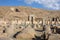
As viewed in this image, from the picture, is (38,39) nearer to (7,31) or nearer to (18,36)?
(18,36)

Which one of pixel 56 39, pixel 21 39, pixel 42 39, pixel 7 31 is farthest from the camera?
pixel 7 31

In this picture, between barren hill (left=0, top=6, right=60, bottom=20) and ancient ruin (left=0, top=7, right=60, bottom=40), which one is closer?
ancient ruin (left=0, top=7, right=60, bottom=40)

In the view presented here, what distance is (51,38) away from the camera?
1125 centimetres

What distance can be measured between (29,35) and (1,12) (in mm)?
70810

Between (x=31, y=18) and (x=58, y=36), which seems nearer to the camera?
(x=58, y=36)

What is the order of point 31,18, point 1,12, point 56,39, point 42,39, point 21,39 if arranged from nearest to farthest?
point 56,39, point 21,39, point 42,39, point 31,18, point 1,12

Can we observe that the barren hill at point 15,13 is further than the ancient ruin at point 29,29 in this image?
Yes

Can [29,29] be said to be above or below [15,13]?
above

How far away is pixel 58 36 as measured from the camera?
1109cm

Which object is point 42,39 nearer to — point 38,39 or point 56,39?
point 38,39

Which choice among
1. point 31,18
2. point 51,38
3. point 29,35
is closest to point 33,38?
point 29,35

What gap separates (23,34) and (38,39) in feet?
4.45

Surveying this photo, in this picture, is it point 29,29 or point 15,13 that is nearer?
point 29,29

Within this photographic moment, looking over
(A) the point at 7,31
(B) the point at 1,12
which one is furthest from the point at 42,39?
(B) the point at 1,12
